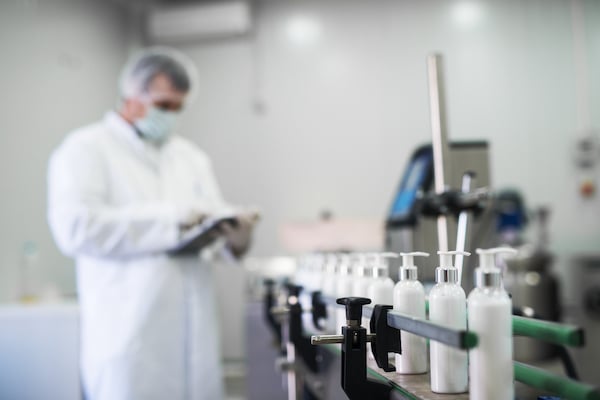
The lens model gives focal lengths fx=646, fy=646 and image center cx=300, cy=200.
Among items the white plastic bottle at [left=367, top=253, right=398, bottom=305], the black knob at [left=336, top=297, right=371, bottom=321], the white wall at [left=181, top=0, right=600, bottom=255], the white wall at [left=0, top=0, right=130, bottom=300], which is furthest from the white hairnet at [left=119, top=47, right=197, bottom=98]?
the white wall at [left=181, top=0, right=600, bottom=255]

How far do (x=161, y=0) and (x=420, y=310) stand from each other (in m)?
4.06

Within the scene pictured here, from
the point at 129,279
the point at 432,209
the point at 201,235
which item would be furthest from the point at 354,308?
the point at 129,279

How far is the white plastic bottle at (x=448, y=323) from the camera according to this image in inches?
32.4

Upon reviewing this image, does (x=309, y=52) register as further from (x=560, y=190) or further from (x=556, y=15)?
(x=560, y=190)

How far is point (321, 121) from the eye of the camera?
427cm

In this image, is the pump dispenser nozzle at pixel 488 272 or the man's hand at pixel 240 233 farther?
the man's hand at pixel 240 233

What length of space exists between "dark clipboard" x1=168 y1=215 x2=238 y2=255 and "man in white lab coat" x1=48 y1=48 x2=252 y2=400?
0.02 metres

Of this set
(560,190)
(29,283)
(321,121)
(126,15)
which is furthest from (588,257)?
(126,15)

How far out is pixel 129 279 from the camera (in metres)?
2.07

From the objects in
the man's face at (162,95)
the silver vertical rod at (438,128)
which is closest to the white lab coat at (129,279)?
the man's face at (162,95)

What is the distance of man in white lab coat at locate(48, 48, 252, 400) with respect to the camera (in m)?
2.00

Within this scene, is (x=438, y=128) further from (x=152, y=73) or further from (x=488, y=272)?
(x=152, y=73)

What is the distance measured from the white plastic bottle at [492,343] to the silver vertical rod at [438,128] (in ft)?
1.99

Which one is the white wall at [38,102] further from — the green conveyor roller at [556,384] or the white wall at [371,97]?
the green conveyor roller at [556,384]
